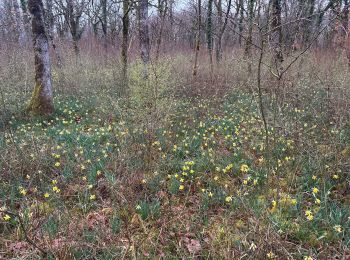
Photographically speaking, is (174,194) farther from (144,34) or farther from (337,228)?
(144,34)

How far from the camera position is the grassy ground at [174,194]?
9.83 feet

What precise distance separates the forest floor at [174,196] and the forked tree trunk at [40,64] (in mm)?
1310

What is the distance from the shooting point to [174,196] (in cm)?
395

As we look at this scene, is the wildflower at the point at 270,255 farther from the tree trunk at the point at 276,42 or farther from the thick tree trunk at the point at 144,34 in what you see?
the thick tree trunk at the point at 144,34

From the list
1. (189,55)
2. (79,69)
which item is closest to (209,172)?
(79,69)

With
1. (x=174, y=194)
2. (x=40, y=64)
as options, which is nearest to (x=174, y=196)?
(x=174, y=194)

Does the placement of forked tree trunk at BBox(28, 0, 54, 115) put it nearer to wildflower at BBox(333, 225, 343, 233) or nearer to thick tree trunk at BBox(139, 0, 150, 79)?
thick tree trunk at BBox(139, 0, 150, 79)

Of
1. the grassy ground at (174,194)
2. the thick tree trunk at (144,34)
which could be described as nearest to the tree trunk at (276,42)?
the grassy ground at (174,194)

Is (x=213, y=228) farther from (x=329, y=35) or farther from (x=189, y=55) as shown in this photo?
(x=329, y=35)

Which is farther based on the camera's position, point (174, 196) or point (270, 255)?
point (174, 196)

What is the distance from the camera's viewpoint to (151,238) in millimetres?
3178

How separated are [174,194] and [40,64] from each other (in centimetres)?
492

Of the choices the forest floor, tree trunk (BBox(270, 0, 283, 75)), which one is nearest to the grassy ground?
the forest floor

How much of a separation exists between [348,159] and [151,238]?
2.97 metres
